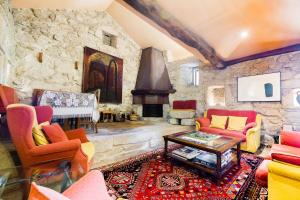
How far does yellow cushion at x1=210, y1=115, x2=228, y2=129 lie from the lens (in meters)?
3.81

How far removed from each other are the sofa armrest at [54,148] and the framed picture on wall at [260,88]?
4.13 metres

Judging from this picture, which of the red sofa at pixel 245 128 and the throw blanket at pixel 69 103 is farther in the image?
the red sofa at pixel 245 128

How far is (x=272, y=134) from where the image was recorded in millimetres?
3590

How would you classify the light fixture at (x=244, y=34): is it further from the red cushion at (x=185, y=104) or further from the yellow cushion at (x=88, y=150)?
the yellow cushion at (x=88, y=150)

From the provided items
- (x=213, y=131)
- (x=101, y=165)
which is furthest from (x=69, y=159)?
(x=213, y=131)

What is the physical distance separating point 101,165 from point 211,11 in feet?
11.0

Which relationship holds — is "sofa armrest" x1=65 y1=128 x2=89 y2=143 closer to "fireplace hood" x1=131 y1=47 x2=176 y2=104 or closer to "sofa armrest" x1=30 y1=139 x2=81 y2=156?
"sofa armrest" x1=30 y1=139 x2=81 y2=156

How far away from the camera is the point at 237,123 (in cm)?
362

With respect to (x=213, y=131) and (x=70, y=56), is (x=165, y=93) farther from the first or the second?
(x=70, y=56)

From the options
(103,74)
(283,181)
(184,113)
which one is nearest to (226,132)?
(184,113)

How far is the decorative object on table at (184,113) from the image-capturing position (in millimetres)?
4746

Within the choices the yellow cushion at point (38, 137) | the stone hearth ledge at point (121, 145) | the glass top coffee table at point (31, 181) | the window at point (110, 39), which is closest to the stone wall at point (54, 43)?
the window at point (110, 39)

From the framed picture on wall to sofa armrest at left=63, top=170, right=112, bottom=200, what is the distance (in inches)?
167

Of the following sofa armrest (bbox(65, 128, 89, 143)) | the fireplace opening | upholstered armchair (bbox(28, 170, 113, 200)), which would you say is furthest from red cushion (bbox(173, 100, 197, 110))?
upholstered armchair (bbox(28, 170, 113, 200))
